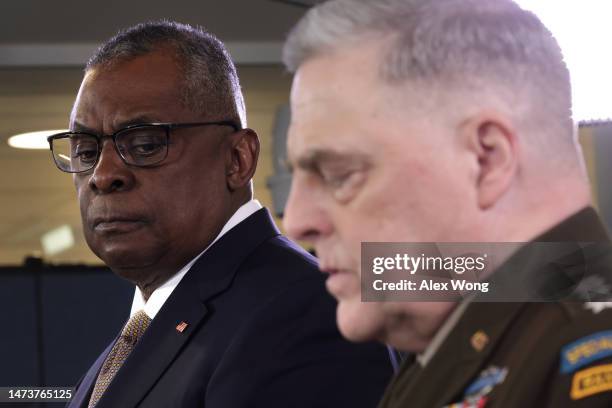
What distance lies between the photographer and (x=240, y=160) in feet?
6.23

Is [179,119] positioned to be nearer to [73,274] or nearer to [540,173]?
[540,173]

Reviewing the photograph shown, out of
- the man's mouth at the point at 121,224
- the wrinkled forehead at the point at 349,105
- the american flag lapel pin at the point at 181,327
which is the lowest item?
the american flag lapel pin at the point at 181,327

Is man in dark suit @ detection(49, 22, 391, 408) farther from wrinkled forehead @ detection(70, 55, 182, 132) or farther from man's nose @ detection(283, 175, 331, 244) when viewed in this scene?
man's nose @ detection(283, 175, 331, 244)

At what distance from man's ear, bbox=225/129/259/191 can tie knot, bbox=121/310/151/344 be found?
30 cm

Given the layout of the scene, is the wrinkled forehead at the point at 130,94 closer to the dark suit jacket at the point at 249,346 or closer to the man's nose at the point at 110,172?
the man's nose at the point at 110,172

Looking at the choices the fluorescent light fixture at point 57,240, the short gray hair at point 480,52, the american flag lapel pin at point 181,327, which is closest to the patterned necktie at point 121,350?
the american flag lapel pin at point 181,327

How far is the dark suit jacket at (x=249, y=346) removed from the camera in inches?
58.7

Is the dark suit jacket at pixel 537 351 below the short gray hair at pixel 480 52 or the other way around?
below

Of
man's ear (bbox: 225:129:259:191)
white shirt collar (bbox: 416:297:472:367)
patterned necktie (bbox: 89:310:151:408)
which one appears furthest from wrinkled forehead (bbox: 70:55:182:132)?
white shirt collar (bbox: 416:297:472:367)

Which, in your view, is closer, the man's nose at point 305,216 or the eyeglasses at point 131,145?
the man's nose at point 305,216

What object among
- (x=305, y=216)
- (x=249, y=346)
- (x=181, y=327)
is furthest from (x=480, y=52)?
(x=181, y=327)

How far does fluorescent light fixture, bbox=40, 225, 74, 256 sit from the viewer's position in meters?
3.19

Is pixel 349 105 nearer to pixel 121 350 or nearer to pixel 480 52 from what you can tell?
pixel 480 52

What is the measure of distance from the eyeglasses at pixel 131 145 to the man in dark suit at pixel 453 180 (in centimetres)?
91
